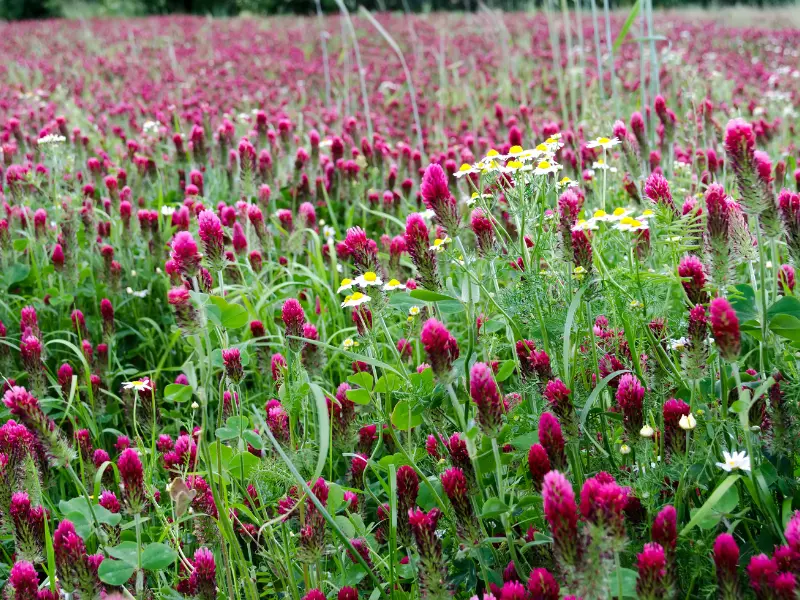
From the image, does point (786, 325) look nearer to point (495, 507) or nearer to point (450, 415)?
point (495, 507)

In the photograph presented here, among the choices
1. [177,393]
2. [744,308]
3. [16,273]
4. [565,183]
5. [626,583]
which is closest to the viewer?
[626,583]

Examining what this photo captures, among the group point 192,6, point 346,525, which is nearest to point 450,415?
point 346,525

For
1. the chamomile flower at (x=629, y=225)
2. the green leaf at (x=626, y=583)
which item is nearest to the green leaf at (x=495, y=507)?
the green leaf at (x=626, y=583)

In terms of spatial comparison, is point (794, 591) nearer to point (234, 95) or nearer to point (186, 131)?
point (186, 131)

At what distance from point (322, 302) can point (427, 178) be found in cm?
138

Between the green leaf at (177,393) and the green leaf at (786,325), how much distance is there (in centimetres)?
131

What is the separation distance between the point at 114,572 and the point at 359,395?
667mm

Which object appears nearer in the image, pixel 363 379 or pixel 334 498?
pixel 334 498

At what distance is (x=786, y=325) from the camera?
5.71ft

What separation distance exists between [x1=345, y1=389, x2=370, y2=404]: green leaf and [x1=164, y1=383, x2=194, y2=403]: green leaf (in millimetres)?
383

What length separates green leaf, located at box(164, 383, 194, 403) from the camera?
2002mm

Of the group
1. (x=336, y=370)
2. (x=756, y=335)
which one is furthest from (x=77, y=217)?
(x=756, y=335)

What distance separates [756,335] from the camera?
181 centimetres

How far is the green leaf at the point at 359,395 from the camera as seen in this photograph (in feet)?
6.57
